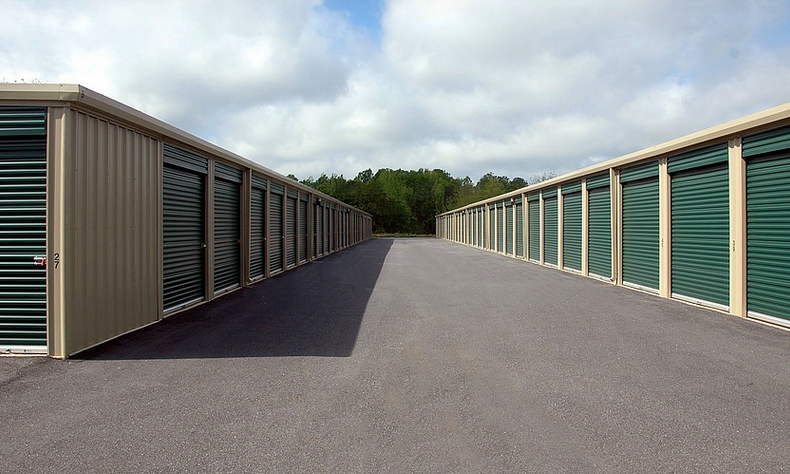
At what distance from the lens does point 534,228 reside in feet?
65.2

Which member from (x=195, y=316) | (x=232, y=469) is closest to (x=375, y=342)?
(x=232, y=469)

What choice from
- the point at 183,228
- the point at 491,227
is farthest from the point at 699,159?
the point at 491,227

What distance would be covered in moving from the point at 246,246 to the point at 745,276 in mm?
10818

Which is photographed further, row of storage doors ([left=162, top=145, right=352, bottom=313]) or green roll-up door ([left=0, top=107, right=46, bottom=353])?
row of storage doors ([left=162, top=145, right=352, bottom=313])

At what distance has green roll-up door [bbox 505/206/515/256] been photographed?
23.9 meters

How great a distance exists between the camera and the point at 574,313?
25.9 feet

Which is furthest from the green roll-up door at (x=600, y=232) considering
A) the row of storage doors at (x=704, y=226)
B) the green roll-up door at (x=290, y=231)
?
the green roll-up door at (x=290, y=231)

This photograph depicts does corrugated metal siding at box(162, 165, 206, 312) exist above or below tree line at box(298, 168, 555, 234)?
below

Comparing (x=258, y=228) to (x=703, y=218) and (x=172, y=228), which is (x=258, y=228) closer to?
(x=172, y=228)

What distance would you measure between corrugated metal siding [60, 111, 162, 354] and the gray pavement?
376mm

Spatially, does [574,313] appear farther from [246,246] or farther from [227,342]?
[246,246]

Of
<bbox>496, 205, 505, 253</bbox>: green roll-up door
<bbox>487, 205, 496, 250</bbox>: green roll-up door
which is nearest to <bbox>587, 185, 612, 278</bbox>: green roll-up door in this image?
<bbox>496, 205, 505, 253</bbox>: green roll-up door

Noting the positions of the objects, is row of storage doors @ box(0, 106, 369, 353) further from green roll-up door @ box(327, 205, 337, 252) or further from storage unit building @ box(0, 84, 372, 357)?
green roll-up door @ box(327, 205, 337, 252)

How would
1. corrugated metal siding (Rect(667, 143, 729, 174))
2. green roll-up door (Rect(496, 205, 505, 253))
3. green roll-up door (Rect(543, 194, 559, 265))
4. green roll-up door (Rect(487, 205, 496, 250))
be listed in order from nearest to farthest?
corrugated metal siding (Rect(667, 143, 729, 174)) < green roll-up door (Rect(543, 194, 559, 265)) < green roll-up door (Rect(496, 205, 505, 253)) < green roll-up door (Rect(487, 205, 496, 250))
